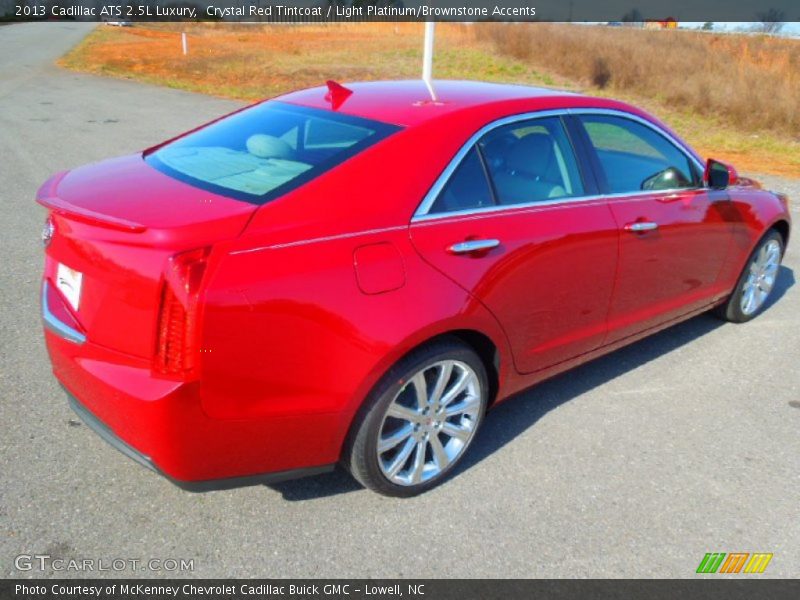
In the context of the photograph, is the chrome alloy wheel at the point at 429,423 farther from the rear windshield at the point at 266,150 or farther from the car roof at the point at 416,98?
the car roof at the point at 416,98

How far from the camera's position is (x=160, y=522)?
9.23ft

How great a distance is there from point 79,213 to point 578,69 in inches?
958

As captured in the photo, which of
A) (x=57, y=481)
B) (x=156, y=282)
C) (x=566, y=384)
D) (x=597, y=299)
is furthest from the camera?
(x=566, y=384)

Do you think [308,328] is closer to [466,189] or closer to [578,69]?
[466,189]

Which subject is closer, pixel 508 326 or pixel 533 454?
pixel 508 326

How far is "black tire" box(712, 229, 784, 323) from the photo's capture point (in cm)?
501

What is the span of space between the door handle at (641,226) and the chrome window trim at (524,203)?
6.4 inches

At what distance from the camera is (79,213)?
2648 millimetres

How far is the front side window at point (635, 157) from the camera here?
3.79 metres

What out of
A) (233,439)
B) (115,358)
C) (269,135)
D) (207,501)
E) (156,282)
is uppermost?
(269,135)

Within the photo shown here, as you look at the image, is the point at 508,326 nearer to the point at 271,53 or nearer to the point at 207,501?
the point at 207,501

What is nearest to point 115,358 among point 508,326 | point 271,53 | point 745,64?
point 508,326

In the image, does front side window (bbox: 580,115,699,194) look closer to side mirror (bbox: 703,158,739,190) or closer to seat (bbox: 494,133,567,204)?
side mirror (bbox: 703,158,739,190)

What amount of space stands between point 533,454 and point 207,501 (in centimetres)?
153
